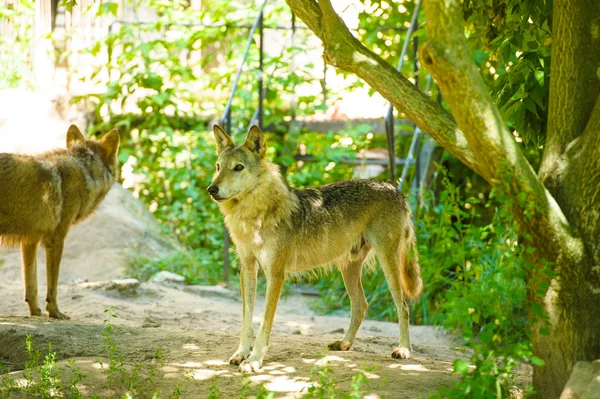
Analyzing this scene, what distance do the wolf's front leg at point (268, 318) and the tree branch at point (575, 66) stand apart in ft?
6.65

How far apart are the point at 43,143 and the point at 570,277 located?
849cm

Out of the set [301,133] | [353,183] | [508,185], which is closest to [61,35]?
[301,133]

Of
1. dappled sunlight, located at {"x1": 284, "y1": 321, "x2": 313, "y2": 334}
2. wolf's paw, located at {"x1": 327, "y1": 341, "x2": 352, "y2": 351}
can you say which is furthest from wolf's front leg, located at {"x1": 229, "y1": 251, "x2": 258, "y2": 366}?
dappled sunlight, located at {"x1": 284, "y1": 321, "x2": 313, "y2": 334}

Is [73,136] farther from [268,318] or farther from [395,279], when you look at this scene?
[395,279]

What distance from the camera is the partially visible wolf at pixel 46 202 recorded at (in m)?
6.50

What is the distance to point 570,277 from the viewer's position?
4156 mm

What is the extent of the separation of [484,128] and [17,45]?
11.5 meters

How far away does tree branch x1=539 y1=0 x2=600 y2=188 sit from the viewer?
438cm

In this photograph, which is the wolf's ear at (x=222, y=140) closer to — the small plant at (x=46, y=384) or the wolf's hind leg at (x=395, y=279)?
the wolf's hind leg at (x=395, y=279)

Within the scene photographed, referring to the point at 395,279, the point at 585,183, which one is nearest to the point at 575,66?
the point at 585,183

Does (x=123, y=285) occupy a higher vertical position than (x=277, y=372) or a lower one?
higher

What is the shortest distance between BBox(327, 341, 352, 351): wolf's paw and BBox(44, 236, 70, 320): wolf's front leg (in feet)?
8.56

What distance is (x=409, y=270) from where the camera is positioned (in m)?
6.04

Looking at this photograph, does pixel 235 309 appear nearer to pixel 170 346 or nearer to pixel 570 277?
pixel 170 346
